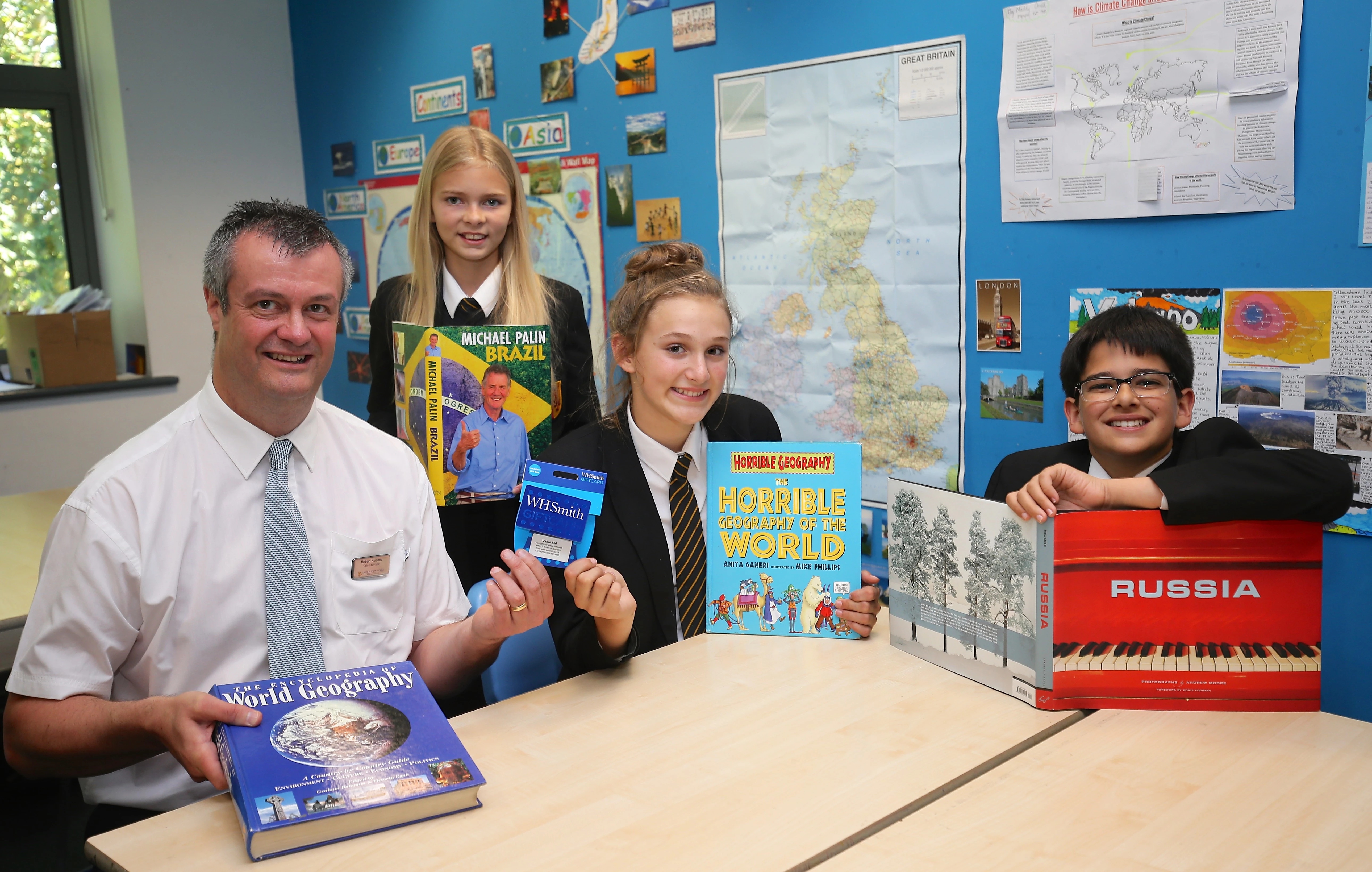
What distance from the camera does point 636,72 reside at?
3.13 metres

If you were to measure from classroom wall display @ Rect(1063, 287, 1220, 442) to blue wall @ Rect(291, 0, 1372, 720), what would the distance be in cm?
3

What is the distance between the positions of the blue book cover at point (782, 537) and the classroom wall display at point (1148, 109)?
0.99 m

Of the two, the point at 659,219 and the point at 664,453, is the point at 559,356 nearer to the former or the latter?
the point at 664,453

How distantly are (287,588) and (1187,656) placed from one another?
1320 mm

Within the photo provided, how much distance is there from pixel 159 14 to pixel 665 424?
3.75 metres

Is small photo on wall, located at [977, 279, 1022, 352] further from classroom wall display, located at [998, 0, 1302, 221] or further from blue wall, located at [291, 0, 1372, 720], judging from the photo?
classroom wall display, located at [998, 0, 1302, 221]

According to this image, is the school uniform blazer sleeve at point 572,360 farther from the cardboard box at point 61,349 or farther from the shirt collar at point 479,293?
the cardboard box at point 61,349

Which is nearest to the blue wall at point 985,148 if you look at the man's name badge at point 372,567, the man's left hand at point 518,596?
the man's left hand at point 518,596

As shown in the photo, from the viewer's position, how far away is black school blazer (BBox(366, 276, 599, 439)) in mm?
2385

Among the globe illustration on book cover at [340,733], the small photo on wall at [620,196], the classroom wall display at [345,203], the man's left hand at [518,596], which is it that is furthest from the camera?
the classroom wall display at [345,203]

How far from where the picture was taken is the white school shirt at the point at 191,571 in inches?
53.6

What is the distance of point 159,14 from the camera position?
4.21 meters

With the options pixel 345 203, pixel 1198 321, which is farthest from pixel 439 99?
pixel 1198 321

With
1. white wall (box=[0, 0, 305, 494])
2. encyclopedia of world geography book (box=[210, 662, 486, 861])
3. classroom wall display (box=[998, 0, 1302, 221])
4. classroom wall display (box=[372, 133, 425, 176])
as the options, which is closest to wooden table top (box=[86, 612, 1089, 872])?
encyclopedia of world geography book (box=[210, 662, 486, 861])
